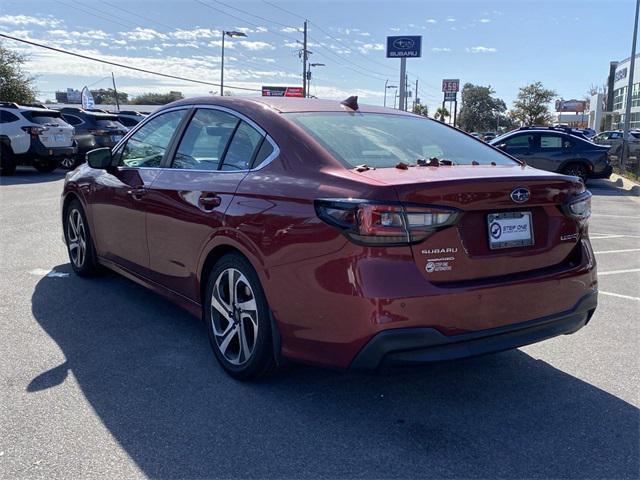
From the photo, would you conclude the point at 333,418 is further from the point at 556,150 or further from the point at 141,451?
the point at 556,150

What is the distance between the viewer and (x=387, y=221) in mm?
2719

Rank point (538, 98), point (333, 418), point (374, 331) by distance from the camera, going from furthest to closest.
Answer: point (538, 98) < point (333, 418) < point (374, 331)

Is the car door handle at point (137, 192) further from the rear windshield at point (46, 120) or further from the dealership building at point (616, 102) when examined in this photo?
the dealership building at point (616, 102)

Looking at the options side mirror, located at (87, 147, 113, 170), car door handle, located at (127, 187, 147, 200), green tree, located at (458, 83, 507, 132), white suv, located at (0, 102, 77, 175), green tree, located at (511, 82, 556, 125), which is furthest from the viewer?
green tree, located at (458, 83, 507, 132)

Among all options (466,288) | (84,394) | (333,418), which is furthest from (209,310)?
(466,288)

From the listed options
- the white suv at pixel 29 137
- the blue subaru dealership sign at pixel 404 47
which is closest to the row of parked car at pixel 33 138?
the white suv at pixel 29 137

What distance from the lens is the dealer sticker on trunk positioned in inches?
116

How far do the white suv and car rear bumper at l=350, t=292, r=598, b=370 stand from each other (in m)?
15.2

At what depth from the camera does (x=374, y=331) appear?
107 inches

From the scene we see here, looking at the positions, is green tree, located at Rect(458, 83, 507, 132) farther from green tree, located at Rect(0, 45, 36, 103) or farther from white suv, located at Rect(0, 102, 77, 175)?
white suv, located at Rect(0, 102, 77, 175)

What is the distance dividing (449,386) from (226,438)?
1.39 metres

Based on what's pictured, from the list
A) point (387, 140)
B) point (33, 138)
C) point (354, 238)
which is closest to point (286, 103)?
point (387, 140)

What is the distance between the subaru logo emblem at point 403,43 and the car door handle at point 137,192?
24602 mm

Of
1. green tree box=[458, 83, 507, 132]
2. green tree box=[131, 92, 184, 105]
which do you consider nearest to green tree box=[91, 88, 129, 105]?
green tree box=[131, 92, 184, 105]
